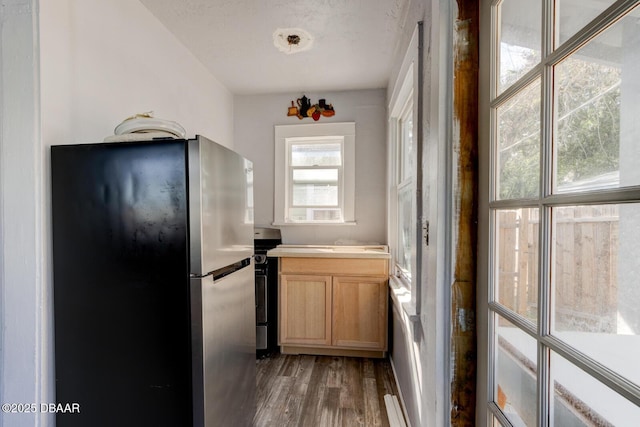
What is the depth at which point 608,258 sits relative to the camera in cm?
46

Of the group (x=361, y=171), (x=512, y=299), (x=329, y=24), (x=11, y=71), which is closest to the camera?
(x=512, y=299)

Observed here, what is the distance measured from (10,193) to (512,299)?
1728mm

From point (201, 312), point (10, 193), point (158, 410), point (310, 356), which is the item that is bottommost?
point (310, 356)

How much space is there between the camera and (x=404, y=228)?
2.21 m

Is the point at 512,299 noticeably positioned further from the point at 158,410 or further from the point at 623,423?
the point at 158,410

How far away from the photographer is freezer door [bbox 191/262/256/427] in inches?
A: 42.6

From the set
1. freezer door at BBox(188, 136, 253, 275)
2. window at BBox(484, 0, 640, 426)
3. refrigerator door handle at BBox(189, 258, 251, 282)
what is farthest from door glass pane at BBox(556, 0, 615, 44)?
refrigerator door handle at BBox(189, 258, 251, 282)

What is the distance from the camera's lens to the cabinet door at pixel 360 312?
2.44 m

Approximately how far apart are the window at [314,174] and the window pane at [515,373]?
223 cm

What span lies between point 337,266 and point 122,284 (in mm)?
1685

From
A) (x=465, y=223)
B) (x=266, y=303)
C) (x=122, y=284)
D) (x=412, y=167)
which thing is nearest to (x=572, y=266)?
(x=465, y=223)

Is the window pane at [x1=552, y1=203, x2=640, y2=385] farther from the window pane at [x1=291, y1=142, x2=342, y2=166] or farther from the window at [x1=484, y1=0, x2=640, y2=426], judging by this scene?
the window pane at [x1=291, y1=142, x2=342, y2=166]

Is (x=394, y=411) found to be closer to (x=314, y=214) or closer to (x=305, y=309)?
(x=305, y=309)

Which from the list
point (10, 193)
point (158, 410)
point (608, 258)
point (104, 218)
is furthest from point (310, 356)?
point (608, 258)
